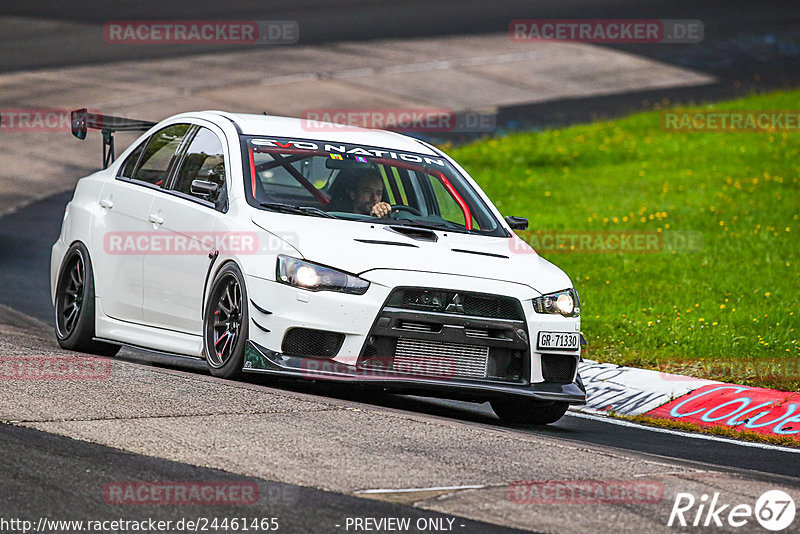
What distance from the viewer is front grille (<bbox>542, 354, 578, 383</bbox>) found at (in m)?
8.20

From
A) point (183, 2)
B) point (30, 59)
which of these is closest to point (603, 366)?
point (30, 59)

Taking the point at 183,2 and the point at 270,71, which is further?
the point at 183,2

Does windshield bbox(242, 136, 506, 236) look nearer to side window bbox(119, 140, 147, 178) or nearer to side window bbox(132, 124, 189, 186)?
side window bbox(132, 124, 189, 186)

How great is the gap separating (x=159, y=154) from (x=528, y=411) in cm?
312

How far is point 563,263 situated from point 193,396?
8004 millimetres

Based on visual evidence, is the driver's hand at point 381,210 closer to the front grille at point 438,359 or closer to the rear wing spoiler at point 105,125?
the front grille at point 438,359

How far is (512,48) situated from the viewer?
3084 cm

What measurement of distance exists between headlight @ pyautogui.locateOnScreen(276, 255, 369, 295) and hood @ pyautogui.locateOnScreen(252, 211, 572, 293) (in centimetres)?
4

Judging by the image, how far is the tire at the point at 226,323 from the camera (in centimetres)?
808

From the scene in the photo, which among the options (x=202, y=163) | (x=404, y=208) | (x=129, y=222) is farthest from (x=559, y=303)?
(x=129, y=222)

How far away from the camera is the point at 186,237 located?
28.7 feet

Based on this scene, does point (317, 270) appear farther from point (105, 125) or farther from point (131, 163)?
point (105, 125)

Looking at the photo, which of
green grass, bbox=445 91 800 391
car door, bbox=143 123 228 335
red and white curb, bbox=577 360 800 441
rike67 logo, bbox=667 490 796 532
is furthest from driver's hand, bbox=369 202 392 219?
rike67 logo, bbox=667 490 796 532

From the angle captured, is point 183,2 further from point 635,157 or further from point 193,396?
point 193,396
